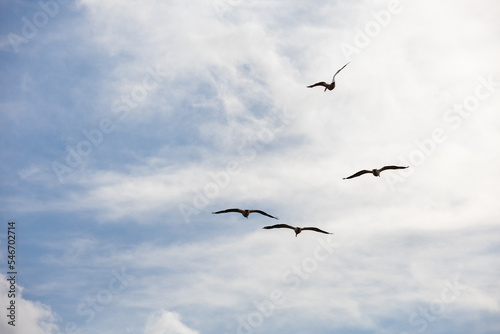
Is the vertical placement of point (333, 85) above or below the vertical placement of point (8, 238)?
above

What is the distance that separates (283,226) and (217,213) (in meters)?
6.93

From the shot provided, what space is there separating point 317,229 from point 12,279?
34830 mm

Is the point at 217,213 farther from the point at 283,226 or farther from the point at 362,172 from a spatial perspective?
the point at 362,172

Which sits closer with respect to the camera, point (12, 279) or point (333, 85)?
point (333, 85)

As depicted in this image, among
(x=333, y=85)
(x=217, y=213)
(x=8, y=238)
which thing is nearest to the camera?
(x=217, y=213)

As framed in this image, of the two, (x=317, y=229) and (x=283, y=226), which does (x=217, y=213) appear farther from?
(x=317, y=229)

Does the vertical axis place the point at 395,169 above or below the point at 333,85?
below

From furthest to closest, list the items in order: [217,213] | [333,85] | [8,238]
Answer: [8,238] < [333,85] < [217,213]

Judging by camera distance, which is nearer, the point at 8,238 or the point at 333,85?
the point at 333,85

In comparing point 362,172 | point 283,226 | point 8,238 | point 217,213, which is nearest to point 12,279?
point 8,238

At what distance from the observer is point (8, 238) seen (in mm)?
54062

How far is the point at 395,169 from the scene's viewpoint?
158ft

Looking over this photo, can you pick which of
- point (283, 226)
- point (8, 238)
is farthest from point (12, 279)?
point (283, 226)

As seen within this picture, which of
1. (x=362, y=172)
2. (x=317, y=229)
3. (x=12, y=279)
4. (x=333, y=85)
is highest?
(x=333, y=85)
